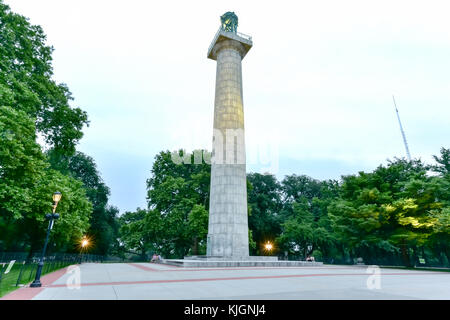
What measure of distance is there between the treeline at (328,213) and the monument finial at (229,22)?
20.8 metres

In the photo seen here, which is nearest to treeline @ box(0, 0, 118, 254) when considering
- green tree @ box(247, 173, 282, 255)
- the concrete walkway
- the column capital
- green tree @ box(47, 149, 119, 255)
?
the concrete walkway

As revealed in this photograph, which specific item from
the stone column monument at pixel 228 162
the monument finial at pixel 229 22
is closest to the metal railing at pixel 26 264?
the stone column monument at pixel 228 162

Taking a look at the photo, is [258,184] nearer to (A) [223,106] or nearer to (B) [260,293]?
(A) [223,106]

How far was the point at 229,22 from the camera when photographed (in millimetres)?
37438

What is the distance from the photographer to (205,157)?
137 feet

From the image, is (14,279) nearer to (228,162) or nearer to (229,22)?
(228,162)

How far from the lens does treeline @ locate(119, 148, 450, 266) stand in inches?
1028

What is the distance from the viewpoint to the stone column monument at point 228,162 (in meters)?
27.7

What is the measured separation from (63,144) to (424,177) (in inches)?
1477

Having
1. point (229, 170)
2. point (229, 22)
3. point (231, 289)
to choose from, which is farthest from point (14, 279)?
point (229, 22)

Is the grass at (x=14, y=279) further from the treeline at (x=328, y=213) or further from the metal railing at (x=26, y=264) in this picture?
the treeline at (x=328, y=213)

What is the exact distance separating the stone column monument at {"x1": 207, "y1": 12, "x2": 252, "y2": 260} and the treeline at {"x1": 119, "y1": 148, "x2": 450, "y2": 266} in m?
6.56

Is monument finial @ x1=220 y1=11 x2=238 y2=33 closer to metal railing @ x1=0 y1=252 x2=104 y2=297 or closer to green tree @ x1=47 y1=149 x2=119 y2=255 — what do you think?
green tree @ x1=47 y1=149 x2=119 y2=255
